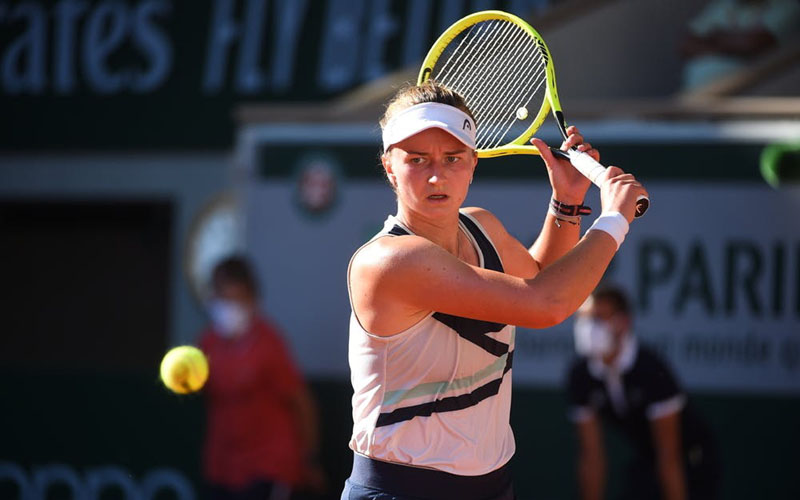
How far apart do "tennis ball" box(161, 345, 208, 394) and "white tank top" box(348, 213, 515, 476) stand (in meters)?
1.63

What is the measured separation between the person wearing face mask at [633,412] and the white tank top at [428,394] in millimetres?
2900

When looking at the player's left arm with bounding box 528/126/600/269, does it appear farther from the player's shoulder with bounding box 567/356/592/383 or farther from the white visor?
the player's shoulder with bounding box 567/356/592/383

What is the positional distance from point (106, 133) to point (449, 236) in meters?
7.86

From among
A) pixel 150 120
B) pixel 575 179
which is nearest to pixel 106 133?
pixel 150 120

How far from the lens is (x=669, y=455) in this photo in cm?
569

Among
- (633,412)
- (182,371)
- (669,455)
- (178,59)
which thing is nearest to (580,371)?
(633,412)

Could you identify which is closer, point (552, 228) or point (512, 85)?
point (552, 228)

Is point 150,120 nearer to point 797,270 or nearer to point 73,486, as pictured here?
point 73,486

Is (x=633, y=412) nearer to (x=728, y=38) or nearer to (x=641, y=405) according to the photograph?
(x=641, y=405)

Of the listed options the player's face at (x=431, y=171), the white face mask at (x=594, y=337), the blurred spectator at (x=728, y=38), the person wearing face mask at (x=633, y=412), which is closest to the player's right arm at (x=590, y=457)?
the person wearing face mask at (x=633, y=412)

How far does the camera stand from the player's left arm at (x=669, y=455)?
5668mm

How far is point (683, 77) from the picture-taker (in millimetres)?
8109

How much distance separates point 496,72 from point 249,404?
322cm

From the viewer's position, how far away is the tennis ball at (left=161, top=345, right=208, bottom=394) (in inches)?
178
